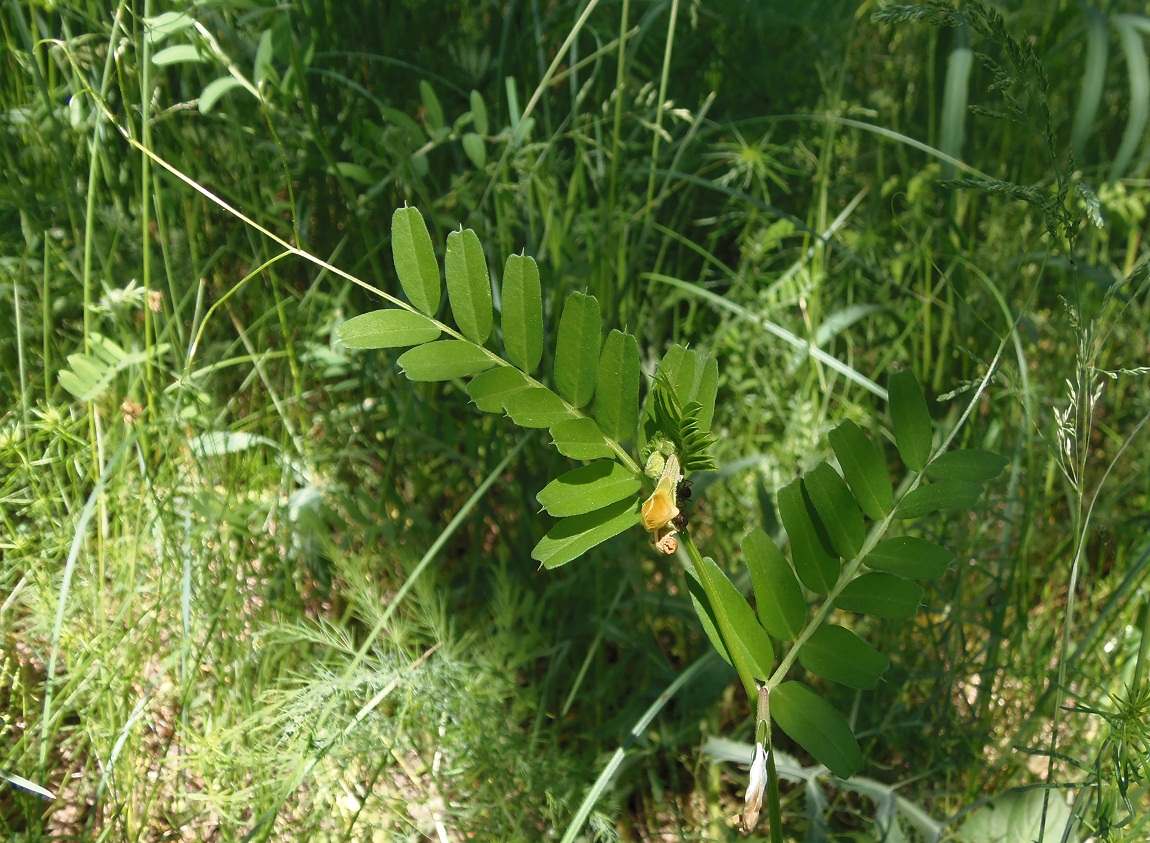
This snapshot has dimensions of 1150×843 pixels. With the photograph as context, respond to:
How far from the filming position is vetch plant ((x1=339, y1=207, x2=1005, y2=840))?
715 millimetres

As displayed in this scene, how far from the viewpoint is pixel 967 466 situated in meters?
0.81

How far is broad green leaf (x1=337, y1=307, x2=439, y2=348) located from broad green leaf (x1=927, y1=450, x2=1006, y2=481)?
1.41ft

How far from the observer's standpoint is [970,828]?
1.04m

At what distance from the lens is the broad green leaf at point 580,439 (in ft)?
2.32

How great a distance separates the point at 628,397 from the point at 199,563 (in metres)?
0.71

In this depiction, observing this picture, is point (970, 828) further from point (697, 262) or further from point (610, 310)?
point (697, 262)

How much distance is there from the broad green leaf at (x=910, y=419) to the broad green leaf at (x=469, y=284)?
1.09ft

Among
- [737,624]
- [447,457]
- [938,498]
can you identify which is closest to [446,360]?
[737,624]

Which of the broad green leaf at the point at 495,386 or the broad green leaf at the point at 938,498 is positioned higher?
the broad green leaf at the point at 495,386

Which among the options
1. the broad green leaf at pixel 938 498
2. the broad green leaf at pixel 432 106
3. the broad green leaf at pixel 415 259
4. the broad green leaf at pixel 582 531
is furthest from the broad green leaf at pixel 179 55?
the broad green leaf at pixel 938 498

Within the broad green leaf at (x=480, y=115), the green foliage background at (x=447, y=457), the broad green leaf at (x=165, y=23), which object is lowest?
the green foliage background at (x=447, y=457)

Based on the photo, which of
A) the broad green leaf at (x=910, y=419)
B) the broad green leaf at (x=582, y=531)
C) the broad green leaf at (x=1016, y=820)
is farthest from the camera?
the broad green leaf at (x=1016, y=820)

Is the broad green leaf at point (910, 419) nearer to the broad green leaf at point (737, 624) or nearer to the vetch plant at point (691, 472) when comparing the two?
the vetch plant at point (691, 472)

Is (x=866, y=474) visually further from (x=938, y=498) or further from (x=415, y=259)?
(x=415, y=259)
